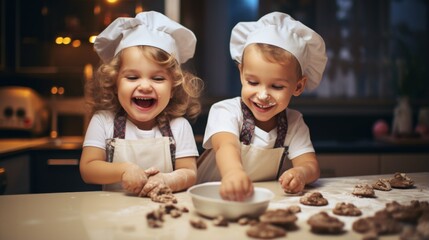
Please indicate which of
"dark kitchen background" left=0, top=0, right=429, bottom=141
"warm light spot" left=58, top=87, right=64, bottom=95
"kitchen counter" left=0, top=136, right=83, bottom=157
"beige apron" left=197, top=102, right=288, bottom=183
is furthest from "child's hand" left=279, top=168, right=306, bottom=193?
"warm light spot" left=58, top=87, right=64, bottom=95

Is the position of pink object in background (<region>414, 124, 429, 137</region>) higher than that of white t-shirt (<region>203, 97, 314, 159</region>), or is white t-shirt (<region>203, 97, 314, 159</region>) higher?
white t-shirt (<region>203, 97, 314, 159</region>)

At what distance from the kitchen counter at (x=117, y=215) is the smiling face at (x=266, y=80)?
0.67 ft

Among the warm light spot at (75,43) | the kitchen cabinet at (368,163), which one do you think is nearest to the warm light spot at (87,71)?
the warm light spot at (75,43)

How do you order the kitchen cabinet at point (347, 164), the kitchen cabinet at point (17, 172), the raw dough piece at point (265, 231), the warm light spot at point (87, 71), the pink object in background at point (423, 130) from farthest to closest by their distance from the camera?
the pink object in background at point (423, 130) → the warm light spot at point (87, 71) → the kitchen cabinet at point (347, 164) → the kitchen cabinet at point (17, 172) → the raw dough piece at point (265, 231)

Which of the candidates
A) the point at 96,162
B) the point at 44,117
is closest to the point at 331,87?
the point at 44,117

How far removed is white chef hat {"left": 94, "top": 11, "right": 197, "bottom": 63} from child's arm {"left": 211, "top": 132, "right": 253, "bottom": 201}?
27cm

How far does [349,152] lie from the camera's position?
2.52 meters

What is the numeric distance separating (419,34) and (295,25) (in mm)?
2408

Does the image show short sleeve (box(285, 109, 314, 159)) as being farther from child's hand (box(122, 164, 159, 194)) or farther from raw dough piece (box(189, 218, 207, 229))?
raw dough piece (box(189, 218, 207, 229))

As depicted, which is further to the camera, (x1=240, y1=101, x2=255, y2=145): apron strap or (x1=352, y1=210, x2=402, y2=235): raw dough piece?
(x1=240, y1=101, x2=255, y2=145): apron strap

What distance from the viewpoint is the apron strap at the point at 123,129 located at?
1272 mm

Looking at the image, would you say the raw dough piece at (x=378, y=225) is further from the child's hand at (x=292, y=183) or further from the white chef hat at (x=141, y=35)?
the white chef hat at (x=141, y=35)

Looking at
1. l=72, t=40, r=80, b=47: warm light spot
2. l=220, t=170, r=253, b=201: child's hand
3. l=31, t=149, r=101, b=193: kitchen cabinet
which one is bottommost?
l=31, t=149, r=101, b=193: kitchen cabinet

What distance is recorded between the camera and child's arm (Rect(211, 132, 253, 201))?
0.86 meters
